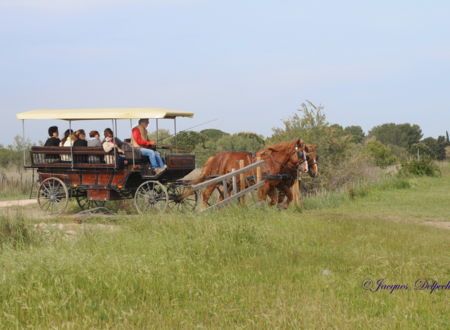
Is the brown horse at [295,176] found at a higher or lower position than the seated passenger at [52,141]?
lower

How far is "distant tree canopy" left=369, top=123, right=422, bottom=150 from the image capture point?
68256 millimetres

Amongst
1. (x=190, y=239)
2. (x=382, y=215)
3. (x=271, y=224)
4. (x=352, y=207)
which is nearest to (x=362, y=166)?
(x=352, y=207)

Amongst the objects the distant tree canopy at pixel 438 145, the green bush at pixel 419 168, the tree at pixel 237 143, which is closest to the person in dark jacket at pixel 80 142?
the green bush at pixel 419 168

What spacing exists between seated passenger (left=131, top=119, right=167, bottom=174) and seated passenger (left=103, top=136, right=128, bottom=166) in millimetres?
413

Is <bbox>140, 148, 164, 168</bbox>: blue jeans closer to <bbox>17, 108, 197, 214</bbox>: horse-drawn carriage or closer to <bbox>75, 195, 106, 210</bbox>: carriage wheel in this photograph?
<bbox>17, 108, 197, 214</bbox>: horse-drawn carriage

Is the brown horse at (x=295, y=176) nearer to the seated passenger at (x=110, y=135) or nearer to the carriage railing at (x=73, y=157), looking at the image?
the seated passenger at (x=110, y=135)

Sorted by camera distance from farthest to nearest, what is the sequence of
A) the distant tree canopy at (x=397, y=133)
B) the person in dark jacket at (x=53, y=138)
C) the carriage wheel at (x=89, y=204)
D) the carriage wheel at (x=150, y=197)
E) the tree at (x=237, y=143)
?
the distant tree canopy at (x=397, y=133) < the tree at (x=237, y=143) < the carriage wheel at (x=89, y=204) < the person in dark jacket at (x=53, y=138) < the carriage wheel at (x=150, y=197)

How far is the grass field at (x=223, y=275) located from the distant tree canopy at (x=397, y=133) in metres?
59.8

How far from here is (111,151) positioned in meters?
14.5

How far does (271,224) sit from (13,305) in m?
5.32

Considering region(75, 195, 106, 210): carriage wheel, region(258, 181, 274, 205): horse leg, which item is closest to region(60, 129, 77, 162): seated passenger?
region(75, 195, 106, 210): carriage wheel

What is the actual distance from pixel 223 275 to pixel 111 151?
771 cm

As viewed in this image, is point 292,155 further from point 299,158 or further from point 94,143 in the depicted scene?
point 94,143

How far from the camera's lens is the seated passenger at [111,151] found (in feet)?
47.0
